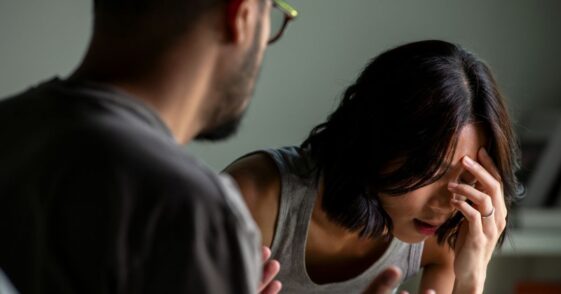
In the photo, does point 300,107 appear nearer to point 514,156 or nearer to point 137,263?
point 514,156

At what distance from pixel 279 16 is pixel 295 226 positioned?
1.98 ft

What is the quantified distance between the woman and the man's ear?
23.5 inches

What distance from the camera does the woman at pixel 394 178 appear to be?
1.33m

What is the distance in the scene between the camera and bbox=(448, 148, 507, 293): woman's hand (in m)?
1.39

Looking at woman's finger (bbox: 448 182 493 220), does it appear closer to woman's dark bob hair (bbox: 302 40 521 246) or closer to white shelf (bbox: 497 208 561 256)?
woman's dark bob hair (bbox: 302 40 521 246)

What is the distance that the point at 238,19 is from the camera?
2.45 feet

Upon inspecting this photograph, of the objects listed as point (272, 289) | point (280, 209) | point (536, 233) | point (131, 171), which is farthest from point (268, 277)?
point (536, 233)

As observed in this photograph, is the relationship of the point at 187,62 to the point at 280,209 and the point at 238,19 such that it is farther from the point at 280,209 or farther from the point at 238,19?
the point at 280,209

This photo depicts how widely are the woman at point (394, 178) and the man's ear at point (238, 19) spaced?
598mm

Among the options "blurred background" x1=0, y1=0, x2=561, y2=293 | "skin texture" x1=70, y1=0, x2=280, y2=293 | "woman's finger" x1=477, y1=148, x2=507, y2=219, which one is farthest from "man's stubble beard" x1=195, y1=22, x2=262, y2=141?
Answer: "blurred background" x1=0, y1=0, x2=561, y2=293

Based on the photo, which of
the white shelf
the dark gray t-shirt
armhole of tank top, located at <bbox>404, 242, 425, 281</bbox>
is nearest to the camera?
the dark gray t-shirt

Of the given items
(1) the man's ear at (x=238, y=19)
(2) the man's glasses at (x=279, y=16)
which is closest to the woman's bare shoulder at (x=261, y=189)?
(2) the man's glasses at (x=279, y=16)

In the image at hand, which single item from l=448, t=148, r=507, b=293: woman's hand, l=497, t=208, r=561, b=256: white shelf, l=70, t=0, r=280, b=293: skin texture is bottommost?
l=497, t=208, r=561, b=256: white shelf

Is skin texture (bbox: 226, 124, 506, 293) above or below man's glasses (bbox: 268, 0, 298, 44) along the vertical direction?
below
